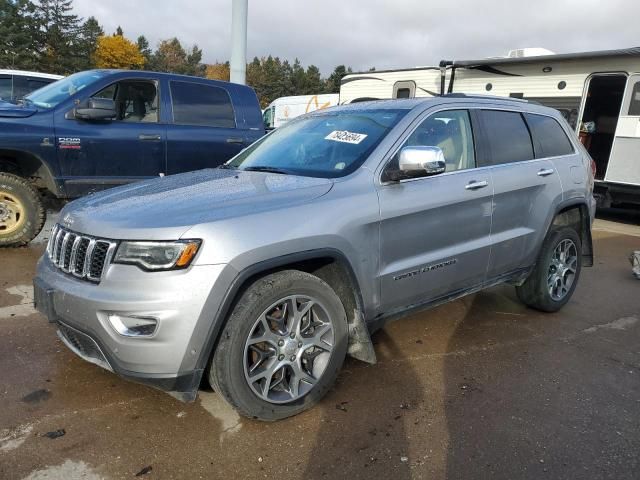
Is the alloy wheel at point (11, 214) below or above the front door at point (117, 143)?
below

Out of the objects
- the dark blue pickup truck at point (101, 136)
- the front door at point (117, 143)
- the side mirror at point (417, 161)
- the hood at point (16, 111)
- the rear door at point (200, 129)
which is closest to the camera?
the side mirror at point (417, 161)

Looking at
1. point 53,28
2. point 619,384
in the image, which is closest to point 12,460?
point 619,384

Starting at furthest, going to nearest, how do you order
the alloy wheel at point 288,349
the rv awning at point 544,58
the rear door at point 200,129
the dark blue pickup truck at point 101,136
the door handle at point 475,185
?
the rv awning at point 544,58
the rear door at point 200,129
the dark blue pickup truck at point 101,136
the door handle at point 475,185
the alloy wheel at point 288,349

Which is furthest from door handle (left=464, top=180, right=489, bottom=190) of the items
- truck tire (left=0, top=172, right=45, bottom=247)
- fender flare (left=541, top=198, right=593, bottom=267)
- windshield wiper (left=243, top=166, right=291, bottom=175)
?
truck tire (left=0, top=172, right=45, bottom=247)

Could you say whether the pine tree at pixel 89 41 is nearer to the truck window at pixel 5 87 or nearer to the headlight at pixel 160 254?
the truck window at pixel 5 87

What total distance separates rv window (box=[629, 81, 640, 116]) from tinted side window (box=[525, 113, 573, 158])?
18.6 feet

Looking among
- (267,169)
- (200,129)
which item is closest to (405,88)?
(200,129)

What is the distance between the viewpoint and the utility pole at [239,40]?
34.5ft

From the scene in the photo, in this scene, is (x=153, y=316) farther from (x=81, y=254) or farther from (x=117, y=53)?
(x=117, y=53)

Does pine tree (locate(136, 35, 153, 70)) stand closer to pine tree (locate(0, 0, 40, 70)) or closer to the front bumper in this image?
pine tree (locate(0, 0, 40, 70))

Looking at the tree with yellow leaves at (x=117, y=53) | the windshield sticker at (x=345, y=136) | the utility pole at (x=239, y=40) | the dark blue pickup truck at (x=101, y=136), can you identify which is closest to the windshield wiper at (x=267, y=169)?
the windshield sticker at (x=345, y=136)

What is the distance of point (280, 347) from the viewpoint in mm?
2746

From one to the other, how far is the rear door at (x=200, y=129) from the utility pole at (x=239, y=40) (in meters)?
4.17

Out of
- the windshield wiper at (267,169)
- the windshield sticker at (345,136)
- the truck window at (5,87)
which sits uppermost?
the truck window at (5,87)
